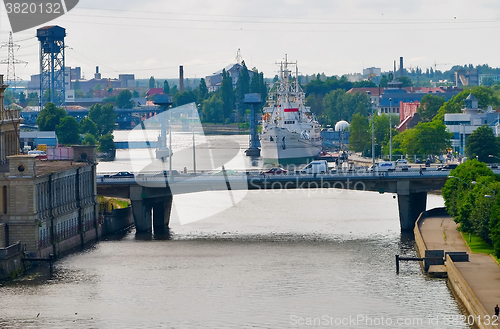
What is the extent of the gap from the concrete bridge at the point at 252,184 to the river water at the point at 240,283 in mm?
2933

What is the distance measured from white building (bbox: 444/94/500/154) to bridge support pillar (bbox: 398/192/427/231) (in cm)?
6904

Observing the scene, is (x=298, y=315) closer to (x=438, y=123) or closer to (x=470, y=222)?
(x=470, y=222)

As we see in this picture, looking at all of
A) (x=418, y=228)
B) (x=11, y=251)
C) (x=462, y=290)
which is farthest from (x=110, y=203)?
(x=462, y=290)

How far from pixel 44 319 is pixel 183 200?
69467 mm

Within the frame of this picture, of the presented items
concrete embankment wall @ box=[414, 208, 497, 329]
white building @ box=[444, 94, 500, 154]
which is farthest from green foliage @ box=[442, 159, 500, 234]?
white building @ box=[444, 94, 500, 154]

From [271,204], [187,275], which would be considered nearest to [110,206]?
[271,204]

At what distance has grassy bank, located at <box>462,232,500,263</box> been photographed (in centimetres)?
8379

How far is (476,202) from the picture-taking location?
87.9m

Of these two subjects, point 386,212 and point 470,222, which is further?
point 386,212

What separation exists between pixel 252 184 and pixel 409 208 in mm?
14463

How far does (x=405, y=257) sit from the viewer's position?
85688 mm

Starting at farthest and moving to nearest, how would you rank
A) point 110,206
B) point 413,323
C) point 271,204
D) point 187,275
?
point 271,204
point 110,206
point 187,275
point 413,323

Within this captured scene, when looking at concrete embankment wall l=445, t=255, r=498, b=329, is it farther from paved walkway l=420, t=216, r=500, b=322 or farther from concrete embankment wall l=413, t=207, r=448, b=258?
concrete embankment wall l=413, t=207, r=448, b=258

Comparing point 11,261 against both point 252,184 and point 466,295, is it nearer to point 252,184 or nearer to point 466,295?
point 466,295
